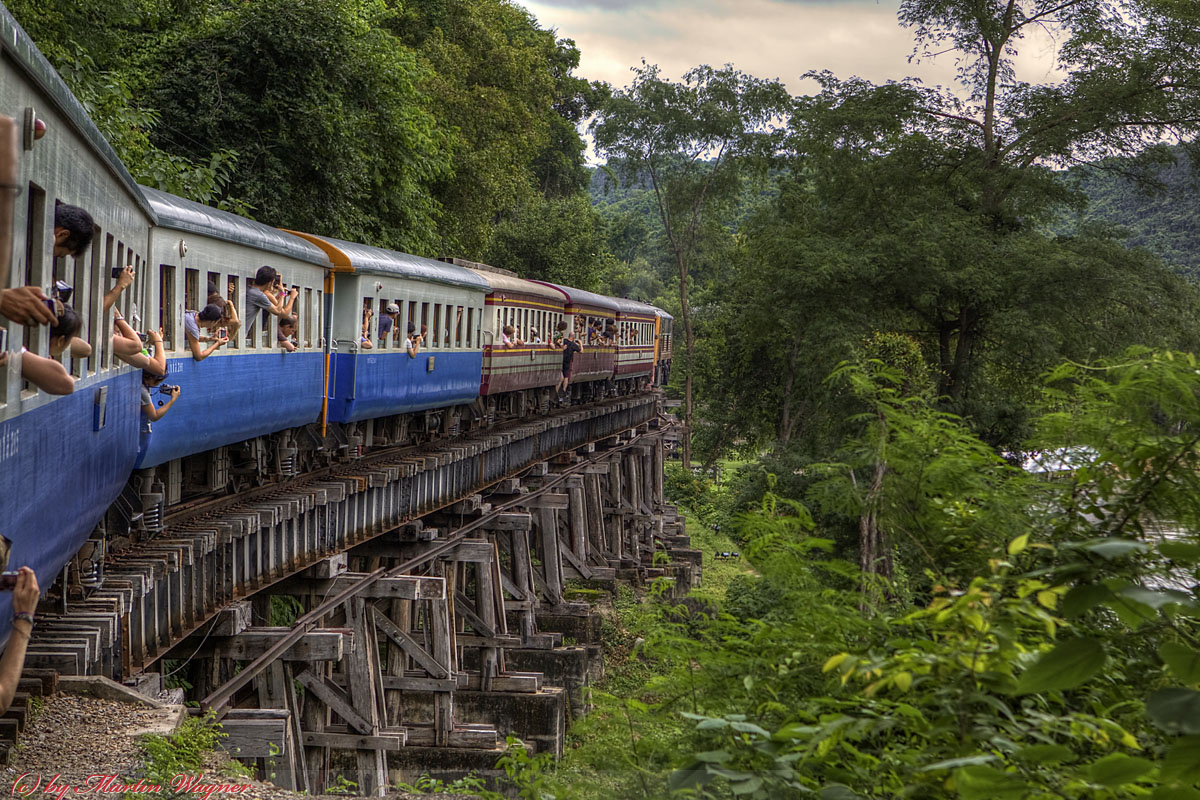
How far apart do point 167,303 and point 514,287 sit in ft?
43.0

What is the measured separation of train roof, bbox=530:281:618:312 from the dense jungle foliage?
367 cm

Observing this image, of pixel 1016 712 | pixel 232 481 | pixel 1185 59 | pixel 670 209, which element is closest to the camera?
pixel 1016 712

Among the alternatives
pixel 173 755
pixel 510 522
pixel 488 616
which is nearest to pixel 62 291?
pixel 173 755

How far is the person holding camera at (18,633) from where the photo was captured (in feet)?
10.7

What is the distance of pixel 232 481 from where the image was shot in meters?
11.1

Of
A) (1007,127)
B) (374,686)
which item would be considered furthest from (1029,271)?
(374,686)

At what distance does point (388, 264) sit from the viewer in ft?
47.1

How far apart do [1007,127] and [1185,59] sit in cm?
367

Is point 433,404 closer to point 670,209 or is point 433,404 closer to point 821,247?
point 821,247

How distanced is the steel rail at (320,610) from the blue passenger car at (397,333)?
5.89 ft

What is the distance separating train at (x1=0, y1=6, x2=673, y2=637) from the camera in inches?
150

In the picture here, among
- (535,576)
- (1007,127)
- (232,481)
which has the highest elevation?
(1007,127)

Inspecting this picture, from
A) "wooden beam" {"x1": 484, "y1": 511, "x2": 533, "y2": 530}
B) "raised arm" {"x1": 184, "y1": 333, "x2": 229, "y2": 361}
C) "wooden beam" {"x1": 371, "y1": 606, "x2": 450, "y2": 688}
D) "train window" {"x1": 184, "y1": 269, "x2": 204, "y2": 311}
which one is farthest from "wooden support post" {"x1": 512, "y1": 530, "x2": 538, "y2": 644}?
"raised arm" {"x1": 184, "y1": 333, "x2": 229, "y2": 361}

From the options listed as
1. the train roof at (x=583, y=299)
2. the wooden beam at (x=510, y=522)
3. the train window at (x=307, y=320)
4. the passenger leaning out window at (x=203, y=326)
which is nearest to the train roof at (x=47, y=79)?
the passenger leaning out window at (x=203, y=326)
